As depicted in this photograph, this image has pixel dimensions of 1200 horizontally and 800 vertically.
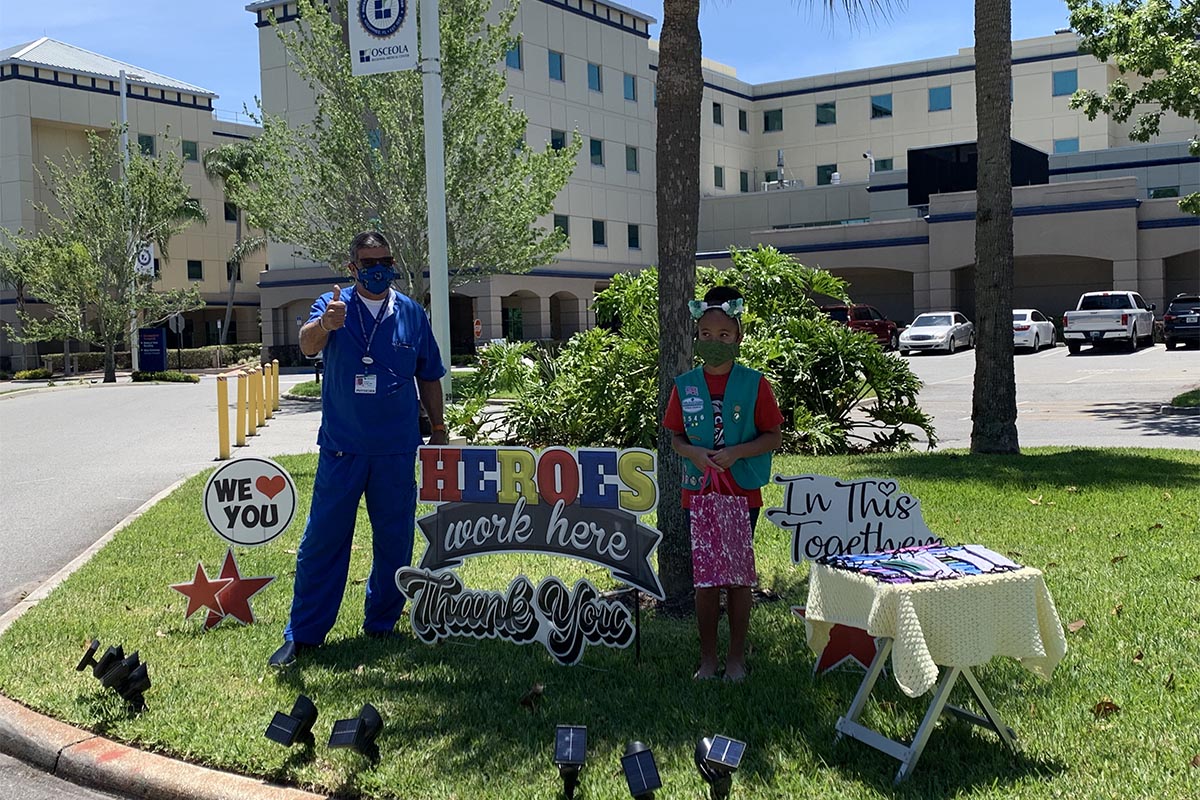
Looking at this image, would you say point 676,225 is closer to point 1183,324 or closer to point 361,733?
point 361,733

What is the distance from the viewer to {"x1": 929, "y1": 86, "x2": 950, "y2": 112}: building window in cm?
6019

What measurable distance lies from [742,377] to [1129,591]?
2.94 meters

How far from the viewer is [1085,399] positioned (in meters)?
21.7

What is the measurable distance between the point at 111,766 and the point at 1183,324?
3684cm

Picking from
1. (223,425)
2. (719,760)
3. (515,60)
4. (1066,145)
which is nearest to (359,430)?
(719,760)

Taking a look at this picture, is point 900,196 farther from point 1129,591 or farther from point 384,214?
point 1129,591

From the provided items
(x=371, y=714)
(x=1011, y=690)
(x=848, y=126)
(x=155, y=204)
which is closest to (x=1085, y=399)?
(x=1011, y=690)

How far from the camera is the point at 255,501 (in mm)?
7090

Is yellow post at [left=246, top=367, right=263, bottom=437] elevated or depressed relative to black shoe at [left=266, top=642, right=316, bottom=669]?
elevated

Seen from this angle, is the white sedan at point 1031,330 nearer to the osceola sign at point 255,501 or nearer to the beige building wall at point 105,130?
the beige building wall at point 105,130

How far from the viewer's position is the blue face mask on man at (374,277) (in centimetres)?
596

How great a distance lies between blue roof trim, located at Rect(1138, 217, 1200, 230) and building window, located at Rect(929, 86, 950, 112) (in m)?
19.2

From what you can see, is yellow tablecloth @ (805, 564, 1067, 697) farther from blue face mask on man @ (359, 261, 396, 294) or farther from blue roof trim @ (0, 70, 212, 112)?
blue roof trim @ (0, 70, 212, 112)

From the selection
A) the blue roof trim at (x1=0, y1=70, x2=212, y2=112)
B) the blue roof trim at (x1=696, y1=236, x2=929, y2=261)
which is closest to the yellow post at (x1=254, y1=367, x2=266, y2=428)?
the blue roof trim at (x1=696, y1=236, x2=929, y2=261)
